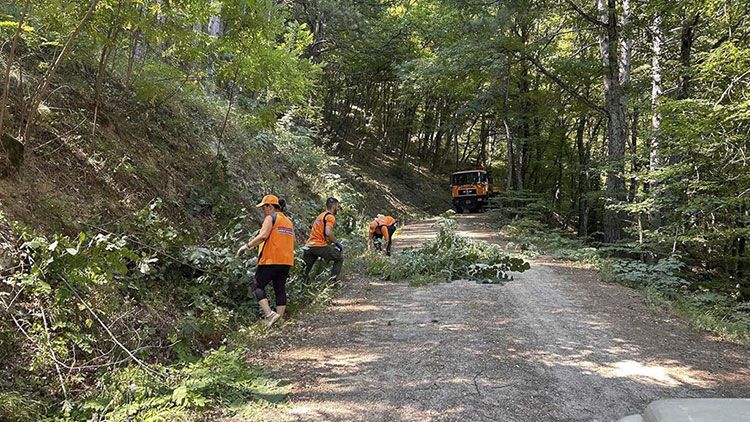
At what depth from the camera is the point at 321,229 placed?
7320 millimetres

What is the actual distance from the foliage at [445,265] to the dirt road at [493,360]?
52.4 inches

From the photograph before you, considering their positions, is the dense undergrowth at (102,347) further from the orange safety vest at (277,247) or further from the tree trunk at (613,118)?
the tree trunk at (613,118)

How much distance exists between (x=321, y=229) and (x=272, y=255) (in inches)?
71.0

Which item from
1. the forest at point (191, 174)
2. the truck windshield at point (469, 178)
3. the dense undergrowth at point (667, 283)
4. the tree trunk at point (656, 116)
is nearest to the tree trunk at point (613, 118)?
the forest at point (191, 174)

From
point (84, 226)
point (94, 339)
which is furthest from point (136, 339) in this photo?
point (84, 226)

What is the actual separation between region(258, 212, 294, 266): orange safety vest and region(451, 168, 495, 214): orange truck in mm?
22346

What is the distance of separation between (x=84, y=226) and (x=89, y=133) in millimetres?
2013

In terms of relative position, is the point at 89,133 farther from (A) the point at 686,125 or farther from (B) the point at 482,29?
(B) the point at 482,29

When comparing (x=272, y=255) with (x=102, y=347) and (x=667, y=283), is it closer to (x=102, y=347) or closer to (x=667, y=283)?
(x=102, y=347)

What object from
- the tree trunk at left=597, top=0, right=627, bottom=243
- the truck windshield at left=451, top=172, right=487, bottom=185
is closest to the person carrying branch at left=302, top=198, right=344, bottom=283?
the tree trunk at left=597, top=0, right=627, bottom=243

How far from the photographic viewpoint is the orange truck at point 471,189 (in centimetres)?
2712

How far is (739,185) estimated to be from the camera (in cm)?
944

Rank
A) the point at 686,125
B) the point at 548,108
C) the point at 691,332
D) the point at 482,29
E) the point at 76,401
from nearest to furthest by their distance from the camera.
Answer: the point at 76,401
the point at 691,332
the point at 686,125
the point at 482,29
the point at 548,108

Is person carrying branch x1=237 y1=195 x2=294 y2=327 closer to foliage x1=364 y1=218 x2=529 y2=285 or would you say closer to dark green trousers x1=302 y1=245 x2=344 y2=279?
dark green trousers x1=302 y1=245 x2=344 y2=279
